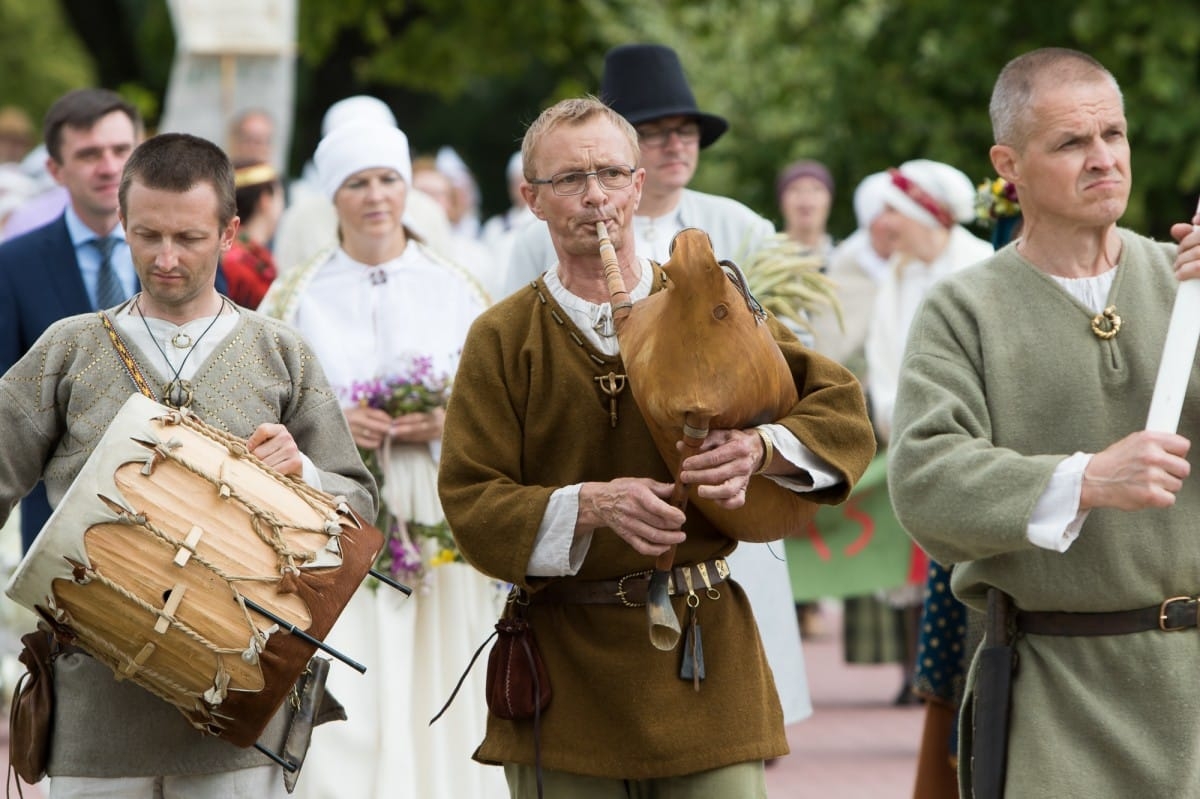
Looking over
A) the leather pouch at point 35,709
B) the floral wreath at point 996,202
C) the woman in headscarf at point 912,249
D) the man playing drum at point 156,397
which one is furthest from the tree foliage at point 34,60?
the leather pouch at point 35,709

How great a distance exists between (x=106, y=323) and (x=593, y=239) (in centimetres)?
120

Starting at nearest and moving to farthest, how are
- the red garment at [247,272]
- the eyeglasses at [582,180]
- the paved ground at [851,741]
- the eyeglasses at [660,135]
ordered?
the eyeglasses at [582,180] < the eyeglasses at [660,135] < the red garment at [247,272] < the paved ground at [851,741]

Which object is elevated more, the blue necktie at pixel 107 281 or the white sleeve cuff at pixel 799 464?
the blue necktie at pixel 107 281

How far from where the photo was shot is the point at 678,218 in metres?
7.27

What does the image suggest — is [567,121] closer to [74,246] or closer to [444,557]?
[444,557]

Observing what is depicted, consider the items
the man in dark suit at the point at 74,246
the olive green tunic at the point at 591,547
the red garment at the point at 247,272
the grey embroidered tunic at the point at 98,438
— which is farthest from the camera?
the red garment at the point at 247,272

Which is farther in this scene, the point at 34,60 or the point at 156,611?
the point at 34,60

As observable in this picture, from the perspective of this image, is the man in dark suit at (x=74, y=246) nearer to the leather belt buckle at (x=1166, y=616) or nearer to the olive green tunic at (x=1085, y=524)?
the olive green tunic at (x=1085, y=524)

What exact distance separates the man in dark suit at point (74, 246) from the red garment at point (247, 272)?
21.6 inches

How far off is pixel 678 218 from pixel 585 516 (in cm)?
291

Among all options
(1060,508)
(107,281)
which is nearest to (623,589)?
(1060,508)

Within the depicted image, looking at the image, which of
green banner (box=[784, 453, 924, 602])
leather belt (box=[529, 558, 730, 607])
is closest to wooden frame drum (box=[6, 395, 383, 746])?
leather belt (box=[529, 558, 730, 607])

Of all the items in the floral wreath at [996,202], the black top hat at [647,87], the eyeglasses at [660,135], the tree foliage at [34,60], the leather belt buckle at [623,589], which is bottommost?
the leather belt buckle at [623,589]

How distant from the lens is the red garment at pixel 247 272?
7941mm
